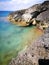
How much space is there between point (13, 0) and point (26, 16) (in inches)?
43.6

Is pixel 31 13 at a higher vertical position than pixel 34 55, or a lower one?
higher

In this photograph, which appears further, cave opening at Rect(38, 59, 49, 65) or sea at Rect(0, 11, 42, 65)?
sea at Rect(0, 11, 42, 65)

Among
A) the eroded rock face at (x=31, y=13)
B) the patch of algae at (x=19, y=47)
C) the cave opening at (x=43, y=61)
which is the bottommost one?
the patch of algae at (x=19, y=47)

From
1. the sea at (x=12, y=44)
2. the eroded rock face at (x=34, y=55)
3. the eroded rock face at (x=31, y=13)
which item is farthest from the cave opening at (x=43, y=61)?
the eroded rock face at (x=31, y=13)

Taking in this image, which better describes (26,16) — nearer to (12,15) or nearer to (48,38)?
(12,15)

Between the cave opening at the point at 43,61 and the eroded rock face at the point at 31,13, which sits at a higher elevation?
the eroded rock face at the point at 31,13

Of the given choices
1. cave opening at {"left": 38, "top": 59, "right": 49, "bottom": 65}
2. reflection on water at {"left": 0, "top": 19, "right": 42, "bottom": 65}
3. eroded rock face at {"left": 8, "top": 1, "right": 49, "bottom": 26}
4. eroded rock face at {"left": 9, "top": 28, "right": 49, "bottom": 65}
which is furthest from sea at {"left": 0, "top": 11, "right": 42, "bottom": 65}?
eroded rock face at {"left": 8, "top": 1, "right": 49, "bottom": 26}

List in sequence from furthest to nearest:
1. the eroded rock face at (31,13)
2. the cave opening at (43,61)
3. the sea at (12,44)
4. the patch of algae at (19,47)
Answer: the eroded rock face at (31,13) < the sea at (12,44) < the patch of algae at (19,47) < the cave opening at (43,61)

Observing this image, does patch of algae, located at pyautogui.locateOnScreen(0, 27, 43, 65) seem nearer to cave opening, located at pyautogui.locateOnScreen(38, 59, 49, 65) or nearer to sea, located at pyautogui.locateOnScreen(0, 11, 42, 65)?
sea, located at pyautogui.locateOnScreen(0, 11, 42, 65)

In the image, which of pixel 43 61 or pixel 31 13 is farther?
pixel 31 13

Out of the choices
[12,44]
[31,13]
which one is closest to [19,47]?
[12,44]

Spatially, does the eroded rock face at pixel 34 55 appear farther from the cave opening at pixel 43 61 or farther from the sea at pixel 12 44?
the sea at pixel 12 44

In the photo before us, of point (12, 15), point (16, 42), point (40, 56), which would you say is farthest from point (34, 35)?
point (12, 15)

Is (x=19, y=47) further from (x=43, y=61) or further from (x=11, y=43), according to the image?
(x=43, y=61)
